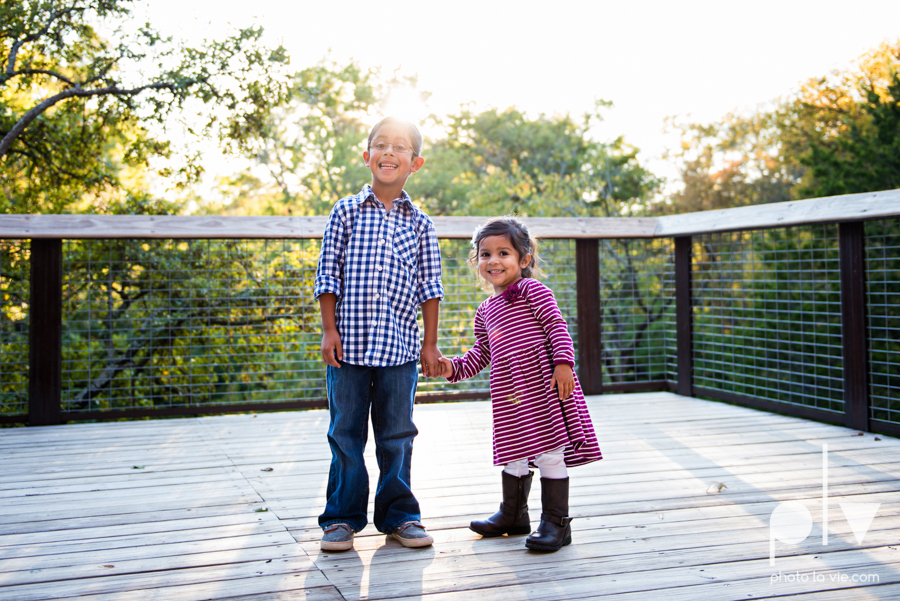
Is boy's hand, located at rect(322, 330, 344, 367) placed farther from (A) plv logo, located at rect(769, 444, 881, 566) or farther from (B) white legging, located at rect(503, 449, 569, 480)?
(A) plv logo, located at rect(769, 444, 881, 566)

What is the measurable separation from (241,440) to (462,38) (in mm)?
12987

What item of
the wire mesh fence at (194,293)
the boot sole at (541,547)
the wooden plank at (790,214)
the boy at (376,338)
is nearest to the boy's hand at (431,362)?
the boy at (376,338)

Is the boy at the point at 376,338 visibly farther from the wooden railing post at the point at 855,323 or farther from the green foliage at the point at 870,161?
the green foliage at the point at 870,161

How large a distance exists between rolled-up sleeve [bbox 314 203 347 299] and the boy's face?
17 cm

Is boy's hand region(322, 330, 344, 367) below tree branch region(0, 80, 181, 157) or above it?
below

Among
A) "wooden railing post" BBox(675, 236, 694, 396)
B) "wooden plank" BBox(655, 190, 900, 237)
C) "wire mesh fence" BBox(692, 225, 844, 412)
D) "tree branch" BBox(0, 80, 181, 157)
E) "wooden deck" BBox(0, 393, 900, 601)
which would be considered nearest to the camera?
"wooden deck" BBox(0, 393, 900, 601)

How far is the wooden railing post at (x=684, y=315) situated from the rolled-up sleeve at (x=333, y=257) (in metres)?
3.10

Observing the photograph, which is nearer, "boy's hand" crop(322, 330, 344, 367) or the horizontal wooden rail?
"boy's hand" crop(322, 330, 344, 367)

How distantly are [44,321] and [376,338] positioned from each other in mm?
2722

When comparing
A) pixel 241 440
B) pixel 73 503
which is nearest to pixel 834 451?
pixel 241 440

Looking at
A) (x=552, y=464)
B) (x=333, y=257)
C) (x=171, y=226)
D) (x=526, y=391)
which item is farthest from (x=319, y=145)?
(x=552, y=464)

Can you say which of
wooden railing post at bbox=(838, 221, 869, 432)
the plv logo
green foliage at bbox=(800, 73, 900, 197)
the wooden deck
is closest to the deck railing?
wooden railing post at bbox=(838, 221, 869, 432)

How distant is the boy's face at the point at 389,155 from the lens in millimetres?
2068

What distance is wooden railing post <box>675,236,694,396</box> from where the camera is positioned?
4.49 m
